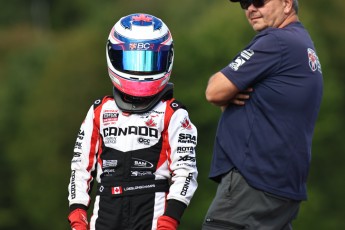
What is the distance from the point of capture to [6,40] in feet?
281

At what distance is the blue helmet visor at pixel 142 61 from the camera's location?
344 inches

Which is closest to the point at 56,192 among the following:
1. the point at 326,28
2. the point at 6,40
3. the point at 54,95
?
the point at 54,95

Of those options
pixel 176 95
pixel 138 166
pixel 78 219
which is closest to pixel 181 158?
pixel 138 166

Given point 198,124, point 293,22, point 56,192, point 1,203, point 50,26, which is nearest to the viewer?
point 293,22

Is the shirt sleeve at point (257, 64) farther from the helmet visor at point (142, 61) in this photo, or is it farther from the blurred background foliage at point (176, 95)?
the blurred background foliage at point (176, 95)

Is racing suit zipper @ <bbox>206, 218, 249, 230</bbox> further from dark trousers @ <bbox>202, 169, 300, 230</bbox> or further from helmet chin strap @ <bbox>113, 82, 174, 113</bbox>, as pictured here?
helmet chin strap @ <bbox>113, 82, 174, 113</bbox>

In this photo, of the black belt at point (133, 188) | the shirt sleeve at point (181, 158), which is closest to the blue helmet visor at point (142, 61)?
the shirt sleeve at point (181, 158)

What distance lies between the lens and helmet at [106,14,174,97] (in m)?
8.71

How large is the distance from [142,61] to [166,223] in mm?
1200

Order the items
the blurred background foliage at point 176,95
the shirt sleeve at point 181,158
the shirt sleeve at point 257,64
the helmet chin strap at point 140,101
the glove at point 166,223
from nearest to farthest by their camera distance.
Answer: the shirt sleeve at point 257,64, the glove at point 166,223, the shirt sleeve at point 181,158, the helmet chin strap at point 140,101, the blurred background foliage at point 176,95

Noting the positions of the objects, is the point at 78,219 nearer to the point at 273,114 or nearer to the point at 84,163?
the point at 84,163

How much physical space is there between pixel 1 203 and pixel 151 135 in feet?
184

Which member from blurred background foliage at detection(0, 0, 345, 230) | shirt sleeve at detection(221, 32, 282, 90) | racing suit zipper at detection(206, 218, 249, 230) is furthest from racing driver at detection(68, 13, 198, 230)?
blurred background foliage at detection(0, 0, 345, 230)

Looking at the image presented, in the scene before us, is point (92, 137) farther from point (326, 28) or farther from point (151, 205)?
point (326, 28)
